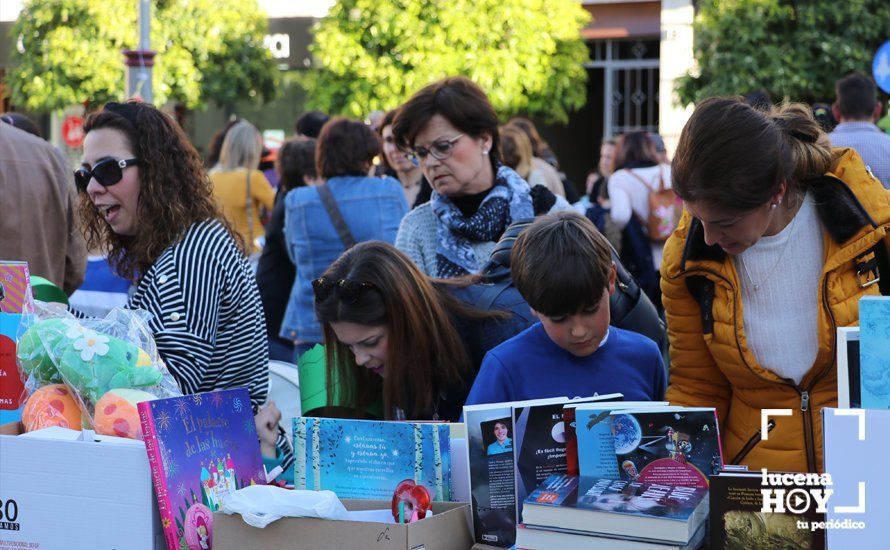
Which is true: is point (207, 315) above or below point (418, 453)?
above

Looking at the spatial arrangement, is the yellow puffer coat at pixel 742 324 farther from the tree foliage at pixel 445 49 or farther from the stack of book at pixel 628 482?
the tree foliage at pixel 445 49

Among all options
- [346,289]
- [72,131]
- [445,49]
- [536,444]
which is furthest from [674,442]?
[72,131]

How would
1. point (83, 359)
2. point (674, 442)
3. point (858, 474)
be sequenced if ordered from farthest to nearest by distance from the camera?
1. point (83, 359)
2. point (674, 442)
3. point (858, 474)

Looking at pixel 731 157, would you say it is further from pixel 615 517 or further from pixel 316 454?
pixel 316 454

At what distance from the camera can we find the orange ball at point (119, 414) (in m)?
2.21

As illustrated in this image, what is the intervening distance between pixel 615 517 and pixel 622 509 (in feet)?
0.06

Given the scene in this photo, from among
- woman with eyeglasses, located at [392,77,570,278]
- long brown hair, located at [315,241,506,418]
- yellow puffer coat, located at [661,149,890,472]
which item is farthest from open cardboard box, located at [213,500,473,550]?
woman with eyeglasses, located at [392,77,570,278]

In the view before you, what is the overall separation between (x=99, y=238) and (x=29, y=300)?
59 cm

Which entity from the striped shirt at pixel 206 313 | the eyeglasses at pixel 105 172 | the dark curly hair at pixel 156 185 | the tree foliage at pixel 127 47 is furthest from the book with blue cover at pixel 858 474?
the tree foliage at pixel 127 47

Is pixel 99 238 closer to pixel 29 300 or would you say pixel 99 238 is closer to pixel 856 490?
pixel 29 300

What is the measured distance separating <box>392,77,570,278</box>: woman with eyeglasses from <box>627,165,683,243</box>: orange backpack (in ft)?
10.9

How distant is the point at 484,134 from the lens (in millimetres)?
3604

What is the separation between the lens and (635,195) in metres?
6.92

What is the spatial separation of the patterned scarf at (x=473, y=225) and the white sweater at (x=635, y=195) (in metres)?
3.41
